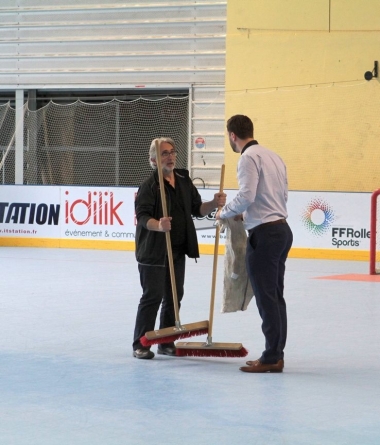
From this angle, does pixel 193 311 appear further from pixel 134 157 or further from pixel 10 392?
pixel 134 157

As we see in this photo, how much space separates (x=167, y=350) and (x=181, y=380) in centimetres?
88

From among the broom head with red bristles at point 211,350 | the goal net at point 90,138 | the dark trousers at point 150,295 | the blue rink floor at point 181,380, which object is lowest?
the blue rink floor at point 181,380

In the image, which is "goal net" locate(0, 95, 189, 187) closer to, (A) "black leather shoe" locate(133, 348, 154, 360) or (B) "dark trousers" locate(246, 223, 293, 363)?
(A) "black leather shoe" locate(133, 348, 154, 360)

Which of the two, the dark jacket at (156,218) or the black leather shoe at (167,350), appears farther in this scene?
the black leather shoe at (167,350)

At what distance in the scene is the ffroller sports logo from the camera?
50.0 ft

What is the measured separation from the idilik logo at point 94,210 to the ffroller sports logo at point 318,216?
138 inches

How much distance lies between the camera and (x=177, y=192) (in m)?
6.74

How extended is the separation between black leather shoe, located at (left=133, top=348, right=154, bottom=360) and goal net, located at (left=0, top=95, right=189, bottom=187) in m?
12.7

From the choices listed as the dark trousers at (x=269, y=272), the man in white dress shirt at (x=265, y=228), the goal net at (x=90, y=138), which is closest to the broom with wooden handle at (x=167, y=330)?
the man in white dress shirt at (x=265, y=228)

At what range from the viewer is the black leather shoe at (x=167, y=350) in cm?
672

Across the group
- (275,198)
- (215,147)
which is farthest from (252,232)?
(215,147)

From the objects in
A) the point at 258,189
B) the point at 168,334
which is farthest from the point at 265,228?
the point at 168,334

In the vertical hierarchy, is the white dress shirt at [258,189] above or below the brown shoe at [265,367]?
above

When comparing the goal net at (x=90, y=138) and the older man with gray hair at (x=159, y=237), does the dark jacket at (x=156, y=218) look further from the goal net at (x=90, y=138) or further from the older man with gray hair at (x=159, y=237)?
the goal net at (x=90, y=138)
